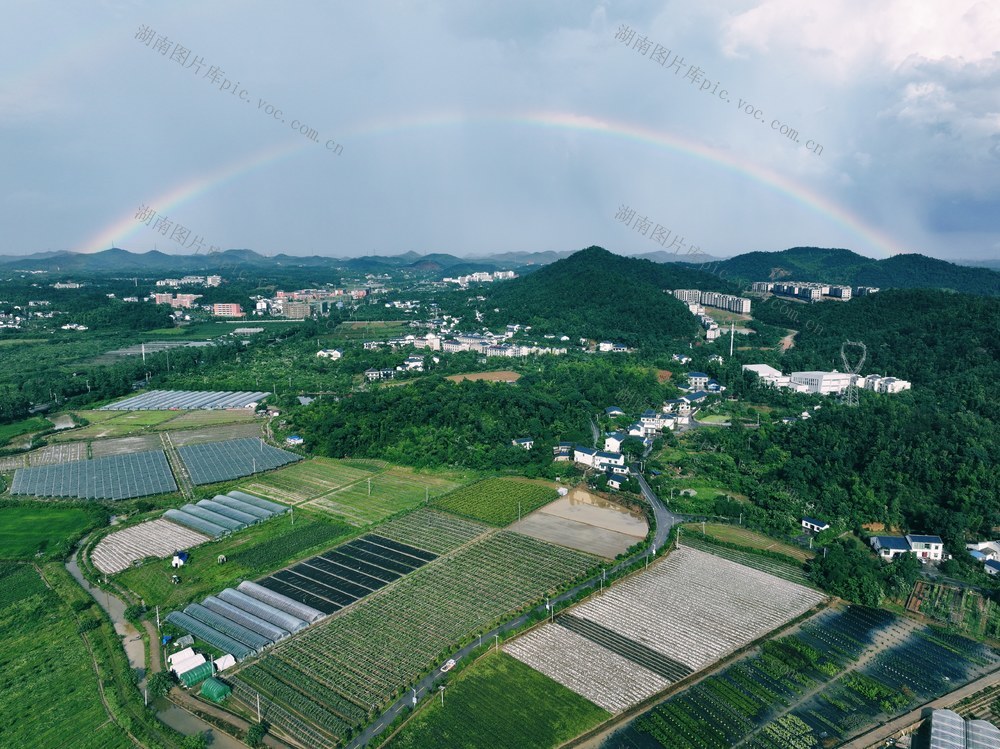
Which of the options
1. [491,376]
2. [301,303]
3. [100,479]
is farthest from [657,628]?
[301,303]

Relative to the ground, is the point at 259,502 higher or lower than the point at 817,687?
lower

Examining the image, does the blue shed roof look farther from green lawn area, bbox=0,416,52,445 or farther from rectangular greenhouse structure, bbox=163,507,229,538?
green lawn area, bbox=0,416,52,445

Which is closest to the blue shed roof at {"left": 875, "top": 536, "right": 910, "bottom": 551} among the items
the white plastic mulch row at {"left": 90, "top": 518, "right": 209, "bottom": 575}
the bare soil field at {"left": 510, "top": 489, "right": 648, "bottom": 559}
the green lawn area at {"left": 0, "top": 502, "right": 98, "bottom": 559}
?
the bare soil field at {"left": 510, "top": 489, "right": 648, "bottom": 559}

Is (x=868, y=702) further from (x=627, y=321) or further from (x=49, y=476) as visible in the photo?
(x=627, y=321)

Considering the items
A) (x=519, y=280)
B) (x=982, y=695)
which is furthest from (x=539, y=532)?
(x=519, y=280)

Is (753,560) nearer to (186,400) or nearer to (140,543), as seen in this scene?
(140,543)

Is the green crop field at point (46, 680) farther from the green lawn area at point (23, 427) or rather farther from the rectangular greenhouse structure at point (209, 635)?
the green lawn area at point (23, 427)
